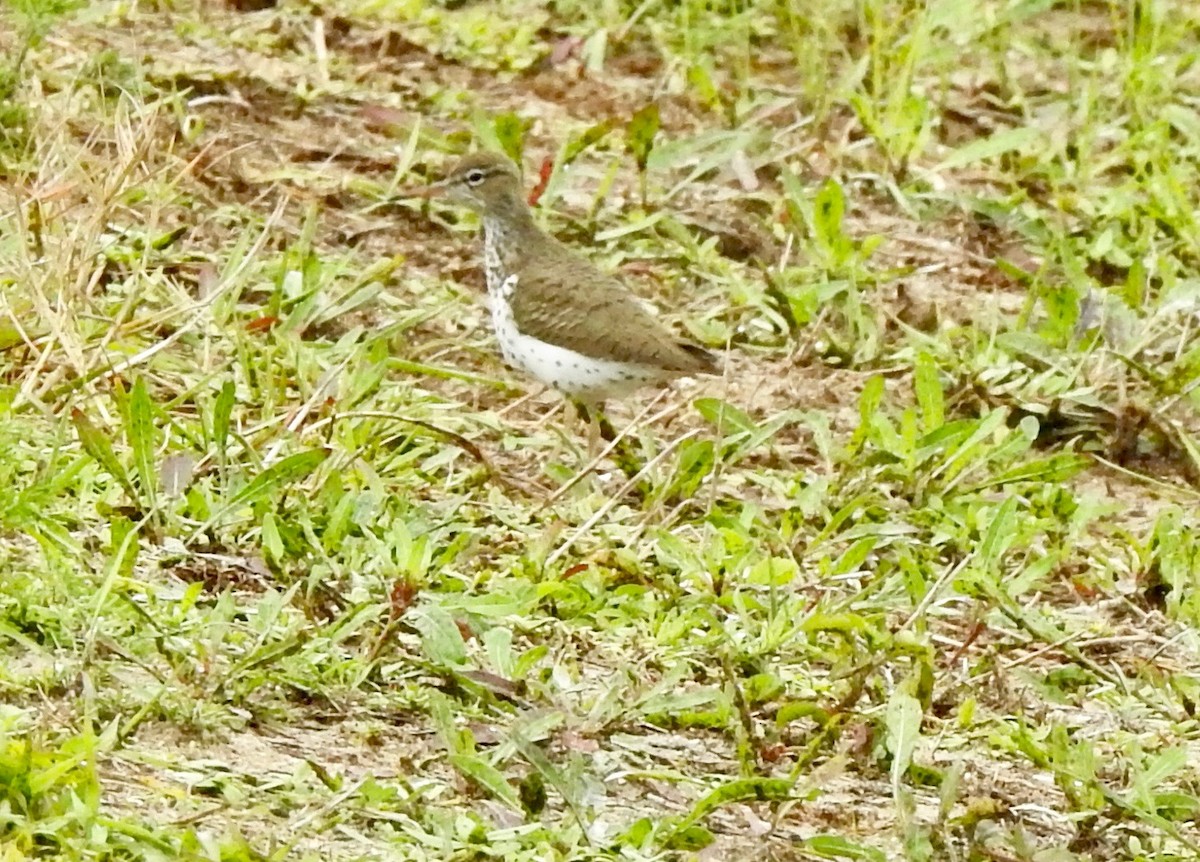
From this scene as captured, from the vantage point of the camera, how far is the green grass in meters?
3.78

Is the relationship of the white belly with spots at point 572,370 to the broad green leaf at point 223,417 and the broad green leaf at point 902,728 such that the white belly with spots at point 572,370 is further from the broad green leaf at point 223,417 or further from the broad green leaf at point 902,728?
the broad green leaf at point 902,728

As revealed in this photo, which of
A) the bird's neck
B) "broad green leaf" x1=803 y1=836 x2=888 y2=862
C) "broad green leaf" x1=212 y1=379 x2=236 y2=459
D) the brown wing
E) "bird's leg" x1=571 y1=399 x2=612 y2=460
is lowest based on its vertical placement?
"bird's leg" x1=571 y1=399 x2=612 y2=460

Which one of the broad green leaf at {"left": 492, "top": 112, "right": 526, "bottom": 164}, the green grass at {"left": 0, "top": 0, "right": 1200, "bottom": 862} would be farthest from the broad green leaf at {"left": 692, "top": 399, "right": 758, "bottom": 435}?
the broad green leaf at {"left": 492, "top": 112, "right": 526, "bottom": 164}

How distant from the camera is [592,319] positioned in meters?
6.11

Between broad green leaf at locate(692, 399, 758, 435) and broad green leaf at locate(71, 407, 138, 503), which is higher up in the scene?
broad green leaf at locate(71, 407, 138, 503)

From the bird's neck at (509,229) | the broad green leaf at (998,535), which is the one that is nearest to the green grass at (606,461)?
the broad green leaf at (998,535)

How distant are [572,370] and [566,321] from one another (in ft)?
0.65

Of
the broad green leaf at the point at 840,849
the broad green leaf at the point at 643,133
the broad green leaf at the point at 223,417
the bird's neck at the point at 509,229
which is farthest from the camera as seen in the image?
the broad green leaf at the point at 643,133

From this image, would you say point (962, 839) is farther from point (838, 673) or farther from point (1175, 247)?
point (1175, 247)

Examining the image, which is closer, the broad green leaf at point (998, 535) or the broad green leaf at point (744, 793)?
the broad green leaf at point (744, 793)

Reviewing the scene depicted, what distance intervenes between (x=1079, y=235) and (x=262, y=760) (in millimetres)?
4553

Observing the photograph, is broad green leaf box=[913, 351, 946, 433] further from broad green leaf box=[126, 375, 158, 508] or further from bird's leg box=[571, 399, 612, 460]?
broad green leaf box=[126, 375, 158, 508]

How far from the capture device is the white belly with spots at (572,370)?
596cm

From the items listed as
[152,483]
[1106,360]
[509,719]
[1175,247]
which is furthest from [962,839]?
[1175,247]
